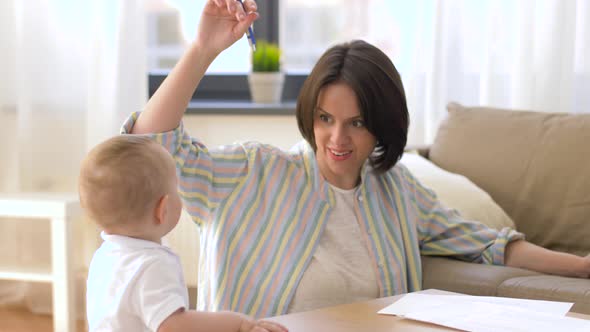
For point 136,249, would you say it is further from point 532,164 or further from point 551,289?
point 532,164

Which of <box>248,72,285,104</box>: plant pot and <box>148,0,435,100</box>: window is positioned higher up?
<box>148,0,435,100</box>: window

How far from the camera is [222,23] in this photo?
149cm

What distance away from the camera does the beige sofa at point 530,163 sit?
2191mm

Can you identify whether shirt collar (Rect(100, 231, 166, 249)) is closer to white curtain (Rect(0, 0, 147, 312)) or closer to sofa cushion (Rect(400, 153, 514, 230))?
sofa cushion (Rect(400, 153, 514, 230))

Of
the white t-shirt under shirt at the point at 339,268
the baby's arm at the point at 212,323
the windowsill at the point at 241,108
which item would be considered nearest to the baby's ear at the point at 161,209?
the baby's arm at the point at 212,323

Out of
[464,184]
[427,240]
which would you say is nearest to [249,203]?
[427,240]

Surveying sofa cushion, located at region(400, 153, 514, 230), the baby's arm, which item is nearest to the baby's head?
the baby's arm

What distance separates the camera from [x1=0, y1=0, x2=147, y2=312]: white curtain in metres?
3.23

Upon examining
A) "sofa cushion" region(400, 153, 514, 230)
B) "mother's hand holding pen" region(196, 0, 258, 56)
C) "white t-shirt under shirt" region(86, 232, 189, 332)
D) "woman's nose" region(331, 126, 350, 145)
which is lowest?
"sofa cushion" region(400, 153, 514, 230)

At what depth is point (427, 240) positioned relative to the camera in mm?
1913

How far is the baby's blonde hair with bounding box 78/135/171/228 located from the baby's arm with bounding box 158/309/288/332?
0.15m

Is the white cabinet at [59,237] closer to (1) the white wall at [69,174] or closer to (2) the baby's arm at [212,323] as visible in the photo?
(1) the white wall at [69,174]

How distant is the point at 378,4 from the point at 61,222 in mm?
1393

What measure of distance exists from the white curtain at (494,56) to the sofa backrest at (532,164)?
14.7 inches
